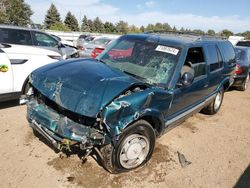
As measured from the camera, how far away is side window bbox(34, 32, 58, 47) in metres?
7.50

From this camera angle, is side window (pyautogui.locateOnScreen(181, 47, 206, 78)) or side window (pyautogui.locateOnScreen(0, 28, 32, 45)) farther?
side window (pyautogui.locateOnScreen(0, 28, 32, 45))

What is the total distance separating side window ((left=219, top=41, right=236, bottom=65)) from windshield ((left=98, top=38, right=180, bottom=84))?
2.39m

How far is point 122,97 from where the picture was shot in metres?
3.05

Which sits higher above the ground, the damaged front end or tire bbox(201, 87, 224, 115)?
the damaged front end

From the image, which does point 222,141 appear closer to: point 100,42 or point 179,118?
point 179,118

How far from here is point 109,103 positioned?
2.90 meters

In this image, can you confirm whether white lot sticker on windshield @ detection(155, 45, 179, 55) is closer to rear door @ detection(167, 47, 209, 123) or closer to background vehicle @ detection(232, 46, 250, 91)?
rear door @ detection(167, 47, 209, 123)

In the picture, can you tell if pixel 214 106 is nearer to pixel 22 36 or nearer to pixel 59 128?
pixel 59 128

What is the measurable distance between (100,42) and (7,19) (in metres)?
42.4

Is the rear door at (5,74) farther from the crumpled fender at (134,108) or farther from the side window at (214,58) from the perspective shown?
the side window at (214,58)

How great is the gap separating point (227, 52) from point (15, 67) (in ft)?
17.1

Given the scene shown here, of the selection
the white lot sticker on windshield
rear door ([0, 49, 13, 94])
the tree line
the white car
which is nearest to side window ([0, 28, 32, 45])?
the white car

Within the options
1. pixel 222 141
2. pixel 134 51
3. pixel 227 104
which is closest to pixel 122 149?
pixel 134 51

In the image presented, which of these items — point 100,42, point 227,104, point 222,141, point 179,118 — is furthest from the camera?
point 100,42
